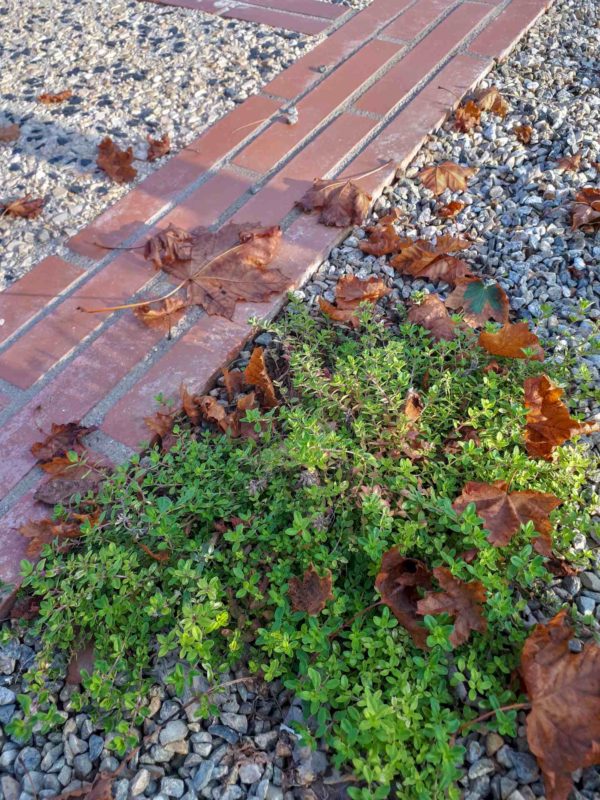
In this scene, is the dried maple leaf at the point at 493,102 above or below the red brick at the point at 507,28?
below

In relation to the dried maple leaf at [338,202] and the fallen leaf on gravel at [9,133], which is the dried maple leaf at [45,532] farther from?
the fallen leaf on gravel at [9,133]

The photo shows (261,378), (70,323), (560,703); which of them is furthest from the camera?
(70,323)

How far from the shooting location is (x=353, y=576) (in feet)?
5.90

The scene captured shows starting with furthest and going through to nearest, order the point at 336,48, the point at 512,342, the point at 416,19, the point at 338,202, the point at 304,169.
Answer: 1. the point at 416,19
2. the point at 336,48
3. the point at 304,169
4. the point at 338,202
5. the point at 512,342

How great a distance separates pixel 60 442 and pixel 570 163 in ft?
7.74

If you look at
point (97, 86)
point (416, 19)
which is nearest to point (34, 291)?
point (97, 86)

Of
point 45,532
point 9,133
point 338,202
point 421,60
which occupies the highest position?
point 421,60

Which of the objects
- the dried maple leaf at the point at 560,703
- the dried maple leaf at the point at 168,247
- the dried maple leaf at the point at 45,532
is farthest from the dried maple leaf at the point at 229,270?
the dried maple leaf at the point at 560,703

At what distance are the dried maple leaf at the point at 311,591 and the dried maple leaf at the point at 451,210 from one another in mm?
1738

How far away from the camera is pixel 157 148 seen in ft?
10.6

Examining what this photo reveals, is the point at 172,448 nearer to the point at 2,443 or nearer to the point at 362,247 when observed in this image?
the point at 2,443

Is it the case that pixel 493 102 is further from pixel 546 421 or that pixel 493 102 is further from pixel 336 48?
pixel 546 421

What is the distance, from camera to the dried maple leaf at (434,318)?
7.63ft

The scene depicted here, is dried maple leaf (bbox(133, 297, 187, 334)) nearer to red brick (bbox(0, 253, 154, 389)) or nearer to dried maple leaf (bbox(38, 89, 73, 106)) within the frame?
red brick (bbox(0, 253, 154, 389))
